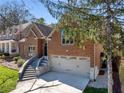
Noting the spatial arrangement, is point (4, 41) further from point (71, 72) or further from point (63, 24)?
point (63, 24)

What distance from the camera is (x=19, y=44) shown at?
43750 millimetres

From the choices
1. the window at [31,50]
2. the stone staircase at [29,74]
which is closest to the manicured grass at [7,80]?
the stone staircase at [29,74]

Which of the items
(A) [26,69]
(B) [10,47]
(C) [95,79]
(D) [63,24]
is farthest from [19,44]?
(D) [63,24]

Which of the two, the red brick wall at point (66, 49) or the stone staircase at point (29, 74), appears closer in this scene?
the red brick wall at point (66, 49)

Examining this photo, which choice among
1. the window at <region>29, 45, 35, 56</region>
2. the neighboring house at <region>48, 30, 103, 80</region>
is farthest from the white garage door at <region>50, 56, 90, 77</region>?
the window at <region>29, 45, 35, 56</region>

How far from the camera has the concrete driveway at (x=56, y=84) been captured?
68.2 feet

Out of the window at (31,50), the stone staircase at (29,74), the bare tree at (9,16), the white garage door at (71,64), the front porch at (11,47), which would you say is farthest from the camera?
the front porch at (11,47)

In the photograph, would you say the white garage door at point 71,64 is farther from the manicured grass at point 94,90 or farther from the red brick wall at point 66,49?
the manicured grass at point 94,90

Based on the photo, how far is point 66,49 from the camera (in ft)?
91.0

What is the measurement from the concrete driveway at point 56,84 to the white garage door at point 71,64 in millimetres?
947

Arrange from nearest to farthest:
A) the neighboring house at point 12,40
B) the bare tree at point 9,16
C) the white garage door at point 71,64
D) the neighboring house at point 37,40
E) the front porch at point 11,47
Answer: the bare tree at point 9,16 < the white garage door at point 71,64 < the neighboring house at point 37,40 < the neighboring house at point 12,40 < the front porch at point 11,47

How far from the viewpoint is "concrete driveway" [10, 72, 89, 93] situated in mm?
20789

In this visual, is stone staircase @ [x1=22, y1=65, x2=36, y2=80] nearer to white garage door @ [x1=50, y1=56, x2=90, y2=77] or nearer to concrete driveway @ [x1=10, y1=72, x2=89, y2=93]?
concrete driveway @ [x1=10, y1=72, x2=89, y2=93]

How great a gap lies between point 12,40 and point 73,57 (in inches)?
896
